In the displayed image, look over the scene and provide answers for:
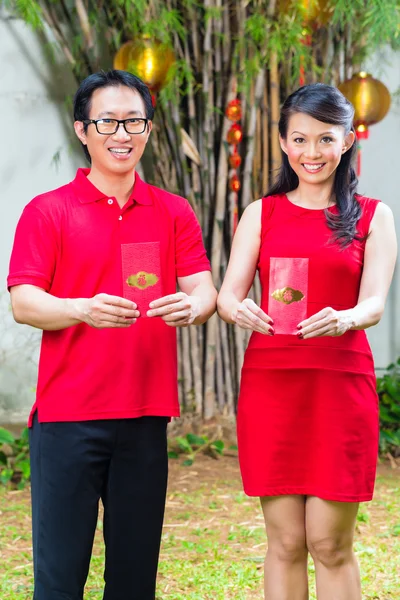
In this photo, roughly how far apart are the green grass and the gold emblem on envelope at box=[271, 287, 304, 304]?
4.55 ft

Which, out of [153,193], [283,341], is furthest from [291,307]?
[153,193]

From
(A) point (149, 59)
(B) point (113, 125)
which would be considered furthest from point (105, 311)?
(A) point (149, 59)

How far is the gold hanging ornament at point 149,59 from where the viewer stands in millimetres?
4203

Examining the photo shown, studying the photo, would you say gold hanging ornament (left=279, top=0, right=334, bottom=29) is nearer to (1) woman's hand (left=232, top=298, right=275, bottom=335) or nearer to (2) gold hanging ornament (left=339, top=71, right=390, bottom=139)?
(2) gold hanging ornament (left=339, top=71, right=390, bottom=139)

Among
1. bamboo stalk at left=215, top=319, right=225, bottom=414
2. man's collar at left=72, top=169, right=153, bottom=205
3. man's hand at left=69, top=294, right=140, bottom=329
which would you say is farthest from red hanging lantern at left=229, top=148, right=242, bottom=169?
man's hand at left=69, top=294, right=140, bottom=329

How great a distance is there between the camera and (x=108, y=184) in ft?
7.02

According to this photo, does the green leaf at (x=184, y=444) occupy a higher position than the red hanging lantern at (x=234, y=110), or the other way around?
the red hanging lantern at (x=234, y=110)

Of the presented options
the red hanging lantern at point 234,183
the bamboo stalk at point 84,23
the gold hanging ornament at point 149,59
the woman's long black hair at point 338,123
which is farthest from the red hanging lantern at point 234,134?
the woman's long black hair at point 338,123

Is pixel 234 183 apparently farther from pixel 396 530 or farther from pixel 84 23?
pixel 396 530

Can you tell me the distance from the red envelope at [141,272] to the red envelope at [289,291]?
0.27 metres

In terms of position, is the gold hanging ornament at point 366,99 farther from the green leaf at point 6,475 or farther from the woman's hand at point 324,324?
the woman's hand at point 324,324

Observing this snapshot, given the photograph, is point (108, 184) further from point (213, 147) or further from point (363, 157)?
point (363, 157)

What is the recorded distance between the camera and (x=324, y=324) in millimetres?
1995

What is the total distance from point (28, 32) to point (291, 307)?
11.1 feet
